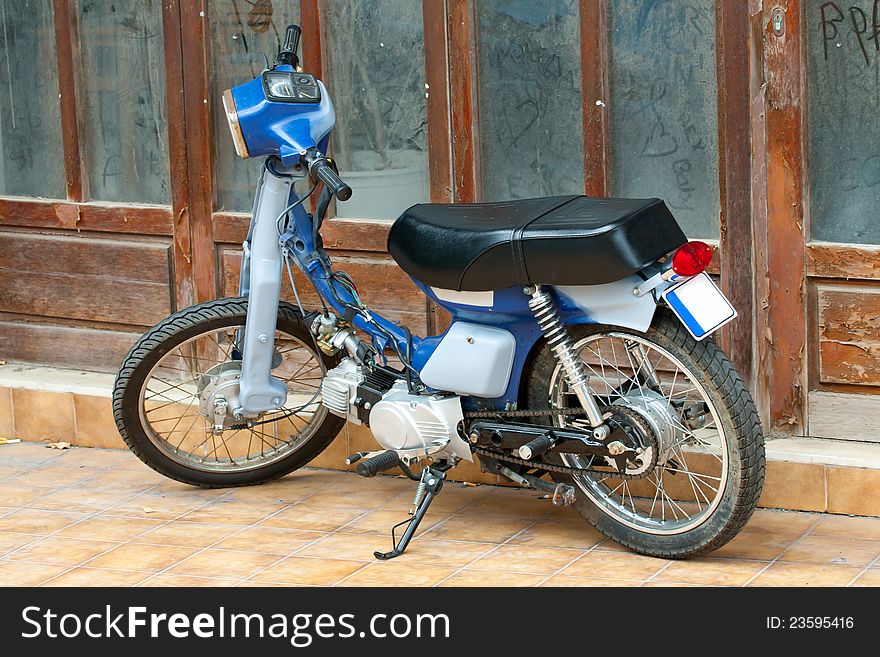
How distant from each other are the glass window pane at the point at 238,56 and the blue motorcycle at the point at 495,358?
0.96 metres

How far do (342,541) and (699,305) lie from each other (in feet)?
5.28

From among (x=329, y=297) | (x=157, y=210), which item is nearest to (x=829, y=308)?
(x=329, y=297)

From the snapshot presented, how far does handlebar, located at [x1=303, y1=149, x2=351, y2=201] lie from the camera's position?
5.23m

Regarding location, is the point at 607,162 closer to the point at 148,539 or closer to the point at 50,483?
the point at 148,539

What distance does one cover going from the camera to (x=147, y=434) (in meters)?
6.16

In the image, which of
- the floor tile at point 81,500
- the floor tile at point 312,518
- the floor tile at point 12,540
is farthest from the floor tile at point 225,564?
the floor tile at point 81,500

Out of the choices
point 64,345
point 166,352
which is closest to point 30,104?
point 64,345

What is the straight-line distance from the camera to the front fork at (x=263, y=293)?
19.1 ft

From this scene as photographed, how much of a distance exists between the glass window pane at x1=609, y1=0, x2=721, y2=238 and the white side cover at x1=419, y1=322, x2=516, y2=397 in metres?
1.08

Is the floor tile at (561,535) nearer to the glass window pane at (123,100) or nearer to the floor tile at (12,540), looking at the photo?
the floor tile at (12,540)

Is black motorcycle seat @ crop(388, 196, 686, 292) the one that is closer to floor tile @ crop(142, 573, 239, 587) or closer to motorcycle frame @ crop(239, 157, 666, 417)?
motorcycle frame @ crop(239, 157, 666, 417)

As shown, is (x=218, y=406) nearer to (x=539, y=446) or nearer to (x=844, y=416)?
(x=539, y=446)

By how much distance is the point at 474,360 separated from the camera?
5.32 metres

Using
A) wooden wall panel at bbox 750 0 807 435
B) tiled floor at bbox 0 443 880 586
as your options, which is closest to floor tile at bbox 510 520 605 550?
tiled floor at bbox 0 443 880 586
